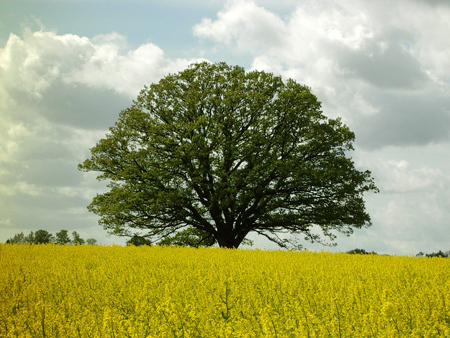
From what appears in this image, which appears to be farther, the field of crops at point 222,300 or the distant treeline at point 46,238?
the distant treeline at point 46,238

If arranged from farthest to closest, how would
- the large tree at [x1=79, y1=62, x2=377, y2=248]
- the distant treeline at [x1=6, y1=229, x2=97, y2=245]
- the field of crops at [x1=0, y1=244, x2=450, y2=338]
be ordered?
the distant treeline at [x1=6, y1=229, x2=97, y2=245]
the large tree at [x1=79, y1=62, x2=377, y2=248]
the field of crops at [x1=0, y1=244, x2=450, y2=338]

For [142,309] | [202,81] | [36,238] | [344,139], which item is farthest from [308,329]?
[36,238]

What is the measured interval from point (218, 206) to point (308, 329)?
1558cm

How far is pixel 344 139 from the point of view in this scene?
20.8m

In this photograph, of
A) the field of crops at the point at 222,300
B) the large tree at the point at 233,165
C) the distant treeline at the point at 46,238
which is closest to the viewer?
the field of crops at the point at 222,300

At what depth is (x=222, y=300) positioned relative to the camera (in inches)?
256

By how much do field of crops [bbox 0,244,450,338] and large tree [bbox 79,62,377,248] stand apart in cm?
924

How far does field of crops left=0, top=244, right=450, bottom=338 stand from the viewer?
15.7ft

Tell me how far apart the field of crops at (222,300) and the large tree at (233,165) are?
9240 millimetres

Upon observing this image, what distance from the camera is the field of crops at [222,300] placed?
4777mm

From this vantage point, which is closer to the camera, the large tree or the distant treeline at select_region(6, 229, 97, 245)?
the large tree

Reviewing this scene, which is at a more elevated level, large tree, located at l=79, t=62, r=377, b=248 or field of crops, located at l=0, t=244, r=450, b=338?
large tree, located at l=79, t=62, r=377, b=248


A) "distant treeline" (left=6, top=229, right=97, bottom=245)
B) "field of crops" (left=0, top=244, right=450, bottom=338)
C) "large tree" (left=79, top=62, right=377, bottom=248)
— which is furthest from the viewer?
"distant treeline" (left=6, top=229, right=97, bottom=245)

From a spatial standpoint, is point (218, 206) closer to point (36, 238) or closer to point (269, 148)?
point (269, 148)
